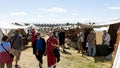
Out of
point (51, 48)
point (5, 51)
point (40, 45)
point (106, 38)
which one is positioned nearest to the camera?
point (5, 51)

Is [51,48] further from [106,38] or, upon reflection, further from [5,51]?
[106,38]

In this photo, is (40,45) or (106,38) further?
(106,38)

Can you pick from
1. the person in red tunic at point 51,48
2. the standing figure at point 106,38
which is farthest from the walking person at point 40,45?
the standing figure at point 106,38

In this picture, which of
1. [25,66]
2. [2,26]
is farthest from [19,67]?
[2,26]

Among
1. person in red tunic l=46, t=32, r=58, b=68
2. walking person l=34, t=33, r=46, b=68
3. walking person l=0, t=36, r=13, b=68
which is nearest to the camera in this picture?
walking person l=0, t=36, r=13, b=68

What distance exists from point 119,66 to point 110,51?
14779 mm

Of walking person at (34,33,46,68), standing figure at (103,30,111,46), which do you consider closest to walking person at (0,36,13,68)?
walking person at (34,33,46,68)

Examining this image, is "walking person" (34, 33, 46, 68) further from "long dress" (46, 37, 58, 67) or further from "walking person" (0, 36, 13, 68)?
"walking person" (0, 36, 13, 68)

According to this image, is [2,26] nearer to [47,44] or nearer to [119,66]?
[47,44]

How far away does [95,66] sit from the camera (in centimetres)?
1659

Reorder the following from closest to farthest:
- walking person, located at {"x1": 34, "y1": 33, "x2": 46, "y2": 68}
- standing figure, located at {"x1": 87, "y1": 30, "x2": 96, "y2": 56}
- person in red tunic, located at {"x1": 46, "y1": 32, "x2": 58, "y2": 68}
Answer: person in red tunic, located at {"x1": 46, "y1": 32, "x2": 58, "y2": 68}, walking person, located at {"x1": 34, "y1": 33, "x2": 46, "y2": 68}, standing figure, located at {"x1": 87, "y1": 30, "x2": 96, "y2": 56}

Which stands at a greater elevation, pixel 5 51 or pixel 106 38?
pixel 5 51

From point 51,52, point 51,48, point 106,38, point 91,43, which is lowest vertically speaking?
point 91,43

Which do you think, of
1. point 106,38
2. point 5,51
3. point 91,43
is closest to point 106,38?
point 106,38
